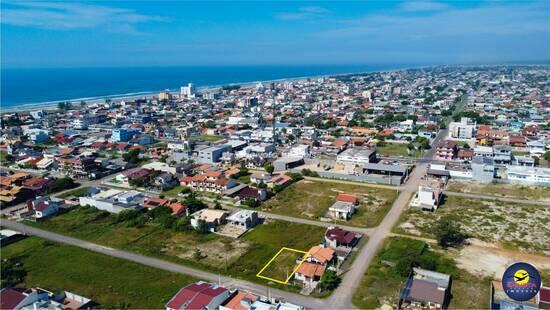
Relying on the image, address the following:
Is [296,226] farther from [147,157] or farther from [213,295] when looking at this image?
[147,157]

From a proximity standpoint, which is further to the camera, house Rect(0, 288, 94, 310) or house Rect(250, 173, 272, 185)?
house Rect(250, 173, 272, 185)

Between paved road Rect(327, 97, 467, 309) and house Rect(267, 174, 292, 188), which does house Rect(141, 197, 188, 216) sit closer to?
house Rect(267, 174, 292, 188)

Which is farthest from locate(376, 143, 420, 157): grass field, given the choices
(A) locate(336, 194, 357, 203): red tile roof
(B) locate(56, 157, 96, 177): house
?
(B) locate(56, 157, 96, 177): house

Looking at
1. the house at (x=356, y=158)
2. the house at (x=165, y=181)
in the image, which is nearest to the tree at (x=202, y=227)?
the house at (x=165, y=181)

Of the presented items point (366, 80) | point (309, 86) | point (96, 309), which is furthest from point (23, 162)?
point (366, 80)

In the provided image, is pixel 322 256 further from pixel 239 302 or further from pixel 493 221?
pixel 493 221

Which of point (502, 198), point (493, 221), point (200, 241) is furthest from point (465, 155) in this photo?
point (200, 241)

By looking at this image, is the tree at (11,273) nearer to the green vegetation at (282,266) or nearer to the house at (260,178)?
the green vegetation at (282,266)

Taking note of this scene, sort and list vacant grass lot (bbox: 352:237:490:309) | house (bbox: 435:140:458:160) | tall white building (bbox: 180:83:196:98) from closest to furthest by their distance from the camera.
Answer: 1. vacant grass lot (bbox: 352:237:490:309)
2. house (bbox: 435:140:458:160)
3. tall white building (bbox: 180:83:196:98)
